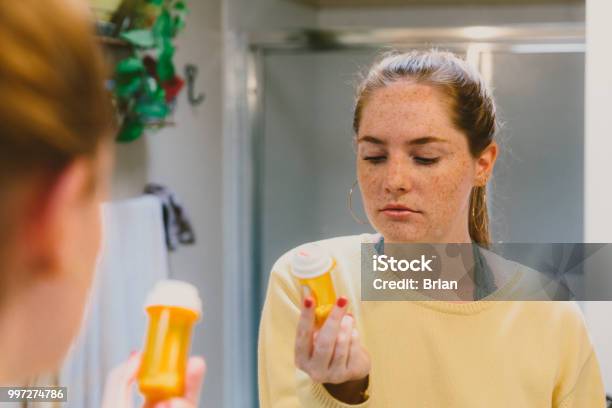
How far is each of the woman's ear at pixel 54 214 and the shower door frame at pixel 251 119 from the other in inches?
26.6

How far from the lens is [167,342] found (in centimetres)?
49

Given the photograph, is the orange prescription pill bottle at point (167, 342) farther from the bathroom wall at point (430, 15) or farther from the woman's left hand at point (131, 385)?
the bathroom wall at point (430, 15)

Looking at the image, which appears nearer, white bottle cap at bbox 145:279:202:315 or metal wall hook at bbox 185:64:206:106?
white bottle cap at bbox 145:279:202:315

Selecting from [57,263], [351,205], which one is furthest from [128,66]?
[57,263]

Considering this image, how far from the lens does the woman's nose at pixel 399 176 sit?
71cm

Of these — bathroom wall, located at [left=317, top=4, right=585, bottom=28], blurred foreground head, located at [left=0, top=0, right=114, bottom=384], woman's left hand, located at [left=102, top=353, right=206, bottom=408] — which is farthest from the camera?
bathroom wall, located at [left=317, top=4, right=585, bottom=28]

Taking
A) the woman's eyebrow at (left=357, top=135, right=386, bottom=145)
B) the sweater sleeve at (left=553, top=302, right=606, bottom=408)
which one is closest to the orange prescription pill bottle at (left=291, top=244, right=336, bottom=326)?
the woman's eyebrow at (left=357, top=135, right=386, bottom=145)

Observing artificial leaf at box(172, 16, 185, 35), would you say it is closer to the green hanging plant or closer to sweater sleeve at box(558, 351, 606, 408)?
the green hanging plant

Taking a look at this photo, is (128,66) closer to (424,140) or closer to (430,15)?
(424,140)

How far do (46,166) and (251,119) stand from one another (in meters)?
0.84

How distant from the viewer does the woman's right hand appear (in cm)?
67

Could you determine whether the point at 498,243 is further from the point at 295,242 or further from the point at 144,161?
the point at 144,161

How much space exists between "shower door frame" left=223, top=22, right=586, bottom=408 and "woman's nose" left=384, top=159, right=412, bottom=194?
254 mm

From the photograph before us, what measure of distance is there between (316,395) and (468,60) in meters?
0.39
